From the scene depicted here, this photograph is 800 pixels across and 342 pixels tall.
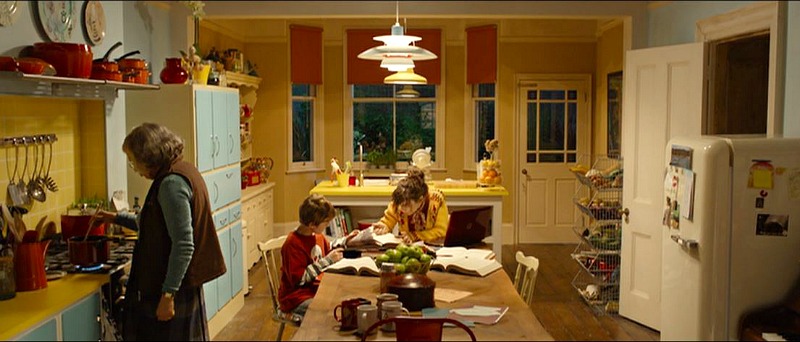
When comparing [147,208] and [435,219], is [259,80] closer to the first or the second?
[435,219]

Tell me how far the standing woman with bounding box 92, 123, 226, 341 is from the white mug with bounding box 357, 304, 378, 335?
912mm

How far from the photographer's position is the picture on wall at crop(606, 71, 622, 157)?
6871mm

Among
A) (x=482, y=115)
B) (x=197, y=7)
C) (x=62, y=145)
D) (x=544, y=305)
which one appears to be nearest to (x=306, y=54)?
(x=482, y=115)

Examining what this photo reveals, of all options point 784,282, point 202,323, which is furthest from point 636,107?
point 784,282

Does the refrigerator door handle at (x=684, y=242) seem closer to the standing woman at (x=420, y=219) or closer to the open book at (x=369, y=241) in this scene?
the open book at (x=369, y=241)

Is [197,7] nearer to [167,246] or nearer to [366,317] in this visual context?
[167,246]

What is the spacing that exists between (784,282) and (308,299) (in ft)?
6.92

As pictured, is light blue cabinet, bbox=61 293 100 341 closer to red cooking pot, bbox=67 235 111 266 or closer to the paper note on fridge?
red cooking pot, bbox=67 235 111 266

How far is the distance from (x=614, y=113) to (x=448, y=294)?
4886 millimetres

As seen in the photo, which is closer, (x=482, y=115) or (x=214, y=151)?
(x=214, y=151)

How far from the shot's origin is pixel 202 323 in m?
3.04

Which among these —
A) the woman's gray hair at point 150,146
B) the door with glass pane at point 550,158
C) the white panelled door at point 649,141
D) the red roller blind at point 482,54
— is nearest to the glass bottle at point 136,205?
the woman's gray hair at point 150,146

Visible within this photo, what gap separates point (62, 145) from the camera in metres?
3.72

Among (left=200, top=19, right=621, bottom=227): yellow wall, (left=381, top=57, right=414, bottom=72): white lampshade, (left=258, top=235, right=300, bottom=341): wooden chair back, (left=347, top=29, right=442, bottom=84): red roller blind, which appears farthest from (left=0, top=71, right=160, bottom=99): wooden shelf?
(left=347, top=29, right=442, bottom=84): red roller blind
